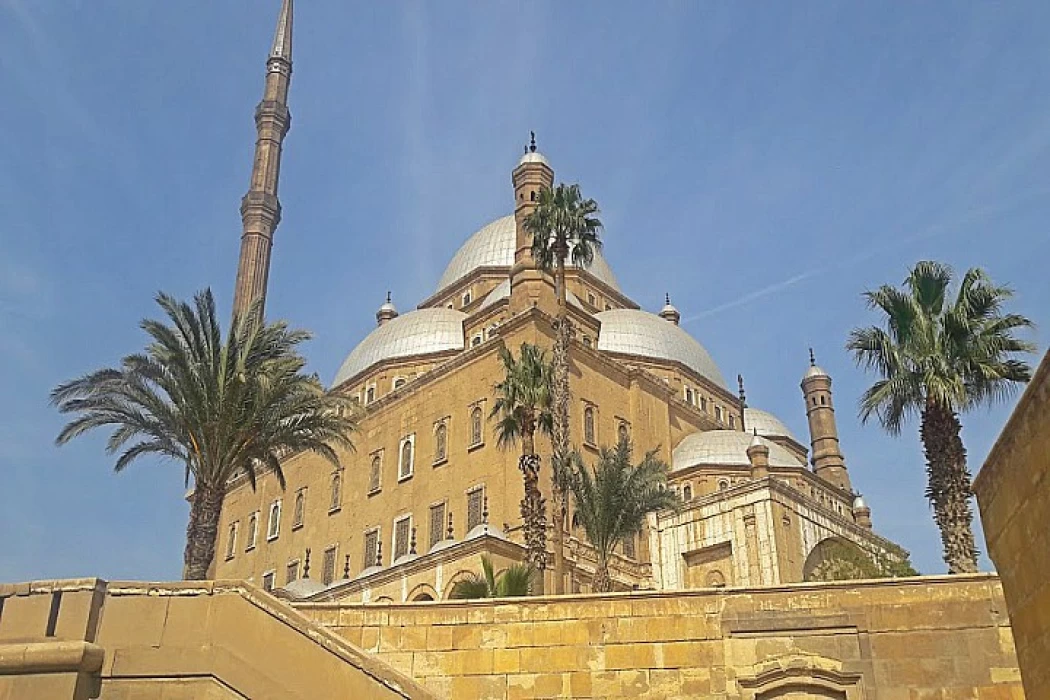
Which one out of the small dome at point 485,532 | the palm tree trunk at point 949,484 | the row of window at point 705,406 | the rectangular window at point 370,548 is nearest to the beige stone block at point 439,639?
the palm tree trunk at point 949,484

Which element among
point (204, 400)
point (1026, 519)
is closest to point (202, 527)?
point (204, 400)

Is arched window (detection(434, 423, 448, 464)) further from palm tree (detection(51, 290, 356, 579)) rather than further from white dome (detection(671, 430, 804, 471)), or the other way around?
palm tree (detection(51, 290, 356, 579))

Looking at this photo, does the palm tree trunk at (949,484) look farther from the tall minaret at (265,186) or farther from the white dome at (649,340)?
the tall minaret at (265,186)

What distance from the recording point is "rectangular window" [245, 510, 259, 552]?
125ft

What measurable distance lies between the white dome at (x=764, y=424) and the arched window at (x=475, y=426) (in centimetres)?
1438

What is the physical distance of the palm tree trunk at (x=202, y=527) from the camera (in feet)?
49.9

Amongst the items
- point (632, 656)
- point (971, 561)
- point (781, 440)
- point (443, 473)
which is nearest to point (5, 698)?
point (632, 656)

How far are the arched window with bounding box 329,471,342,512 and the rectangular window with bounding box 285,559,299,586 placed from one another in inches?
94.0

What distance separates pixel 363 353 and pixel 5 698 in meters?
31.7

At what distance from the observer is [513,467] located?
28.7m

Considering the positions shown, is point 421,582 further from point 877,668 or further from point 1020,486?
point 1020,486

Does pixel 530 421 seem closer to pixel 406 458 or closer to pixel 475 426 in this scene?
pixel 475 426

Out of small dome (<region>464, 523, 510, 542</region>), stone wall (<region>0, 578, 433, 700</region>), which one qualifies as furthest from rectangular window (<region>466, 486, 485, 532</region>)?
stone wall (<region>0, 578, 433, 700</region>)

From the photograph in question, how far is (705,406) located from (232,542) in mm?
19004
